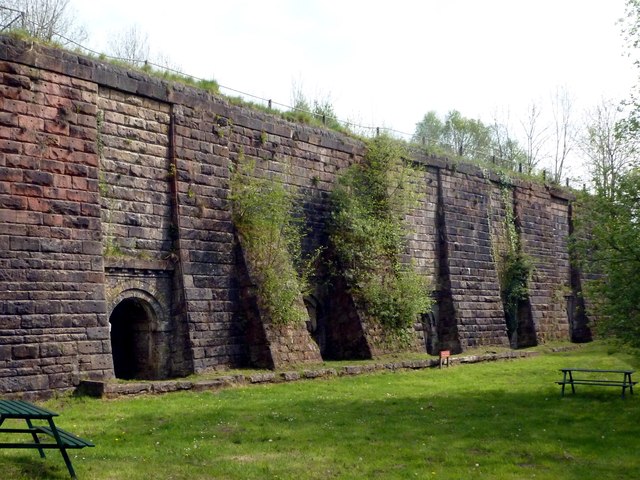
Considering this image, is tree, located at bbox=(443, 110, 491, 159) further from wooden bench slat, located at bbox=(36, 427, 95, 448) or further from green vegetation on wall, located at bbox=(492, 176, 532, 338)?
wooden bench slat, located at bbox=(36, 427, 95, 448)

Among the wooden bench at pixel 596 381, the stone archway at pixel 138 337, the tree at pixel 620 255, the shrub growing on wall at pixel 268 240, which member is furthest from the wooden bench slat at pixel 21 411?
the wooden bench at pixel 596 381

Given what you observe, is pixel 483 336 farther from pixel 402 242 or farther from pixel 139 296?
pixel 139 296

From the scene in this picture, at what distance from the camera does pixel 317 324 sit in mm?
20594

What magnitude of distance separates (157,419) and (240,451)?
232 cm

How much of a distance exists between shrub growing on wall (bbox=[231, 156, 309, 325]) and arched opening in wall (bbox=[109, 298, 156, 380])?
259 cm

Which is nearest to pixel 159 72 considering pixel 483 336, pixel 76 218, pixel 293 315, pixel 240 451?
pixel 76 218

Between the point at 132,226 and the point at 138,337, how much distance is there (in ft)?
7.66

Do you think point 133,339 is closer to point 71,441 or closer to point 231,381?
point 231,381

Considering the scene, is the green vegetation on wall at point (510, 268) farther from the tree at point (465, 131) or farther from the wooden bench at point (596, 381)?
the tree at point (465, 131)

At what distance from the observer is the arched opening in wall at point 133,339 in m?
15.7

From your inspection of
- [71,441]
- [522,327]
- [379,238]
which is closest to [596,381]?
[379,238]

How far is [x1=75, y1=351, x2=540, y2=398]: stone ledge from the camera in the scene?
514 inches

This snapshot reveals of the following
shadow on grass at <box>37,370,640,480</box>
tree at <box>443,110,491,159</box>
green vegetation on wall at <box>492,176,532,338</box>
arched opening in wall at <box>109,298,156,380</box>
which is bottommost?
shadow on grass at <box>37,370,640,480</box>

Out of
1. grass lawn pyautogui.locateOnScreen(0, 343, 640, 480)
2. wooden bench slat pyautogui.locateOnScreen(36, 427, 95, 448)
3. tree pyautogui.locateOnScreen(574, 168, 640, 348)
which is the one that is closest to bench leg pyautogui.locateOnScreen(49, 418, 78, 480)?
wooden bench slat pyautogui.locateOnScreen(36, 427, 95, 448)
